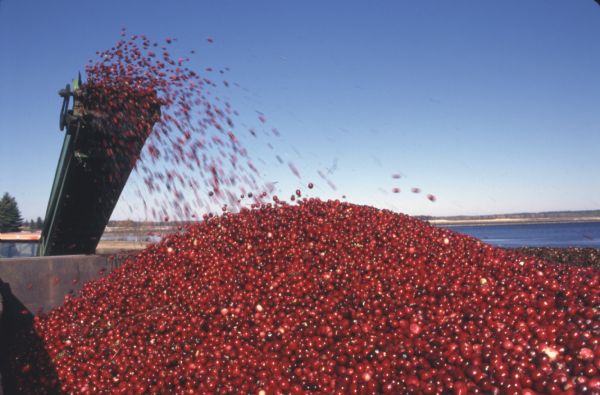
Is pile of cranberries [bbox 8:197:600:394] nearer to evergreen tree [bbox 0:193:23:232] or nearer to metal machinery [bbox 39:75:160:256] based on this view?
metal machinery [bbox 39:75:160:256]

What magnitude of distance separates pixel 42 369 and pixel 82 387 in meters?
0.60

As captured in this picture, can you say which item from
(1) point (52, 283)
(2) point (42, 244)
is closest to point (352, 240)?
(1) point (52, 283)

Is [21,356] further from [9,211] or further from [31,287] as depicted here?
[9,211]

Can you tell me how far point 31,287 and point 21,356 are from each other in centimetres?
82

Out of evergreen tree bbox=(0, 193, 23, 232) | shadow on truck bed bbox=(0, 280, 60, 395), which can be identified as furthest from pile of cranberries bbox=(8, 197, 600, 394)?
evergreen tree bbox=(0, 193, 23, 232)

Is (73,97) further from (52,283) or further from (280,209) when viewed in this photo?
(280,209)

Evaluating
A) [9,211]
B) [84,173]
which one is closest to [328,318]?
[84,173]

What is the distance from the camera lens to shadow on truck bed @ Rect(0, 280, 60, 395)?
3229 mm

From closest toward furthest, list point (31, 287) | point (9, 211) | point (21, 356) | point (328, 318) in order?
point (328, 318)
point (21, 356)
point (31, 287)
point (9, 211)

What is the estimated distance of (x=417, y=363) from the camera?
2461mm

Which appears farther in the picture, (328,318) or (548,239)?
(548,239)

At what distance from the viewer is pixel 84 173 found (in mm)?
4453

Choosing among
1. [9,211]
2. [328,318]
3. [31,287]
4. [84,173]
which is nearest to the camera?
[328,318]

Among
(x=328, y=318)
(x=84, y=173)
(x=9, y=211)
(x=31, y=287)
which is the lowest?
(x=328, y=318)
